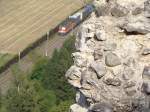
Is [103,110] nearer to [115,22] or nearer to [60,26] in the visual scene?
[115,22]

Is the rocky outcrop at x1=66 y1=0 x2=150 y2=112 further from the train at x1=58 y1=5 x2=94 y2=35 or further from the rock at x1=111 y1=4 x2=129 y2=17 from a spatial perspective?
the train at x1=58 y1=5 x2=94 y2=35

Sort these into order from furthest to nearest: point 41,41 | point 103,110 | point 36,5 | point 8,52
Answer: point 36,5 → point 41,41 → point 8,52 → point 103,110

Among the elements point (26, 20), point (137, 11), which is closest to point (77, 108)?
point (137, 11)

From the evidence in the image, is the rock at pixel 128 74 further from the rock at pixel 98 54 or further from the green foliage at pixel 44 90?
the green foliage at pixel 44 90

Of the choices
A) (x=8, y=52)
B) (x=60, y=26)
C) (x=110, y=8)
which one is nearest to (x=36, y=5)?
(x=60, y=26)

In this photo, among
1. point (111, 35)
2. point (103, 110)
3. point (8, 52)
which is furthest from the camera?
point (8, 52)

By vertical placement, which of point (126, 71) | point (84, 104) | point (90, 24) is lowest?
point (84, 104)

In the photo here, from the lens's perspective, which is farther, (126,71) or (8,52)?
(8,52)
